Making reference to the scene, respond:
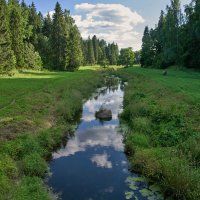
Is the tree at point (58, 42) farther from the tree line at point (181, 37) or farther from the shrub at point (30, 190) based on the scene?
the shrub at point (30, 190)

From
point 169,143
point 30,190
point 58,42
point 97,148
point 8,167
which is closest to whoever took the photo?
point 30,190

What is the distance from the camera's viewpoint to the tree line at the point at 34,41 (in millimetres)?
62188

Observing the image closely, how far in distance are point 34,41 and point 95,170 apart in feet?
283

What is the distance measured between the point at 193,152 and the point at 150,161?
2055mm

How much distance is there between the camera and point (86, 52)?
14862cm

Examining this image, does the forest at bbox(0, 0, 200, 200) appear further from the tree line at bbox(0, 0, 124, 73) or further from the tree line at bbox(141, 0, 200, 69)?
the tree line at bbox(141, 0, 200, 69)

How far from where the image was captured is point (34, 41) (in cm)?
9756

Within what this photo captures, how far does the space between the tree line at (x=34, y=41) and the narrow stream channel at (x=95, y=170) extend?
1587 inches

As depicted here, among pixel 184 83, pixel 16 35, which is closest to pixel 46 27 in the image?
pixel 16 35

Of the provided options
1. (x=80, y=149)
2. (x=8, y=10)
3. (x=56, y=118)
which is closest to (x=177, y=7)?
(x=8, y=10)

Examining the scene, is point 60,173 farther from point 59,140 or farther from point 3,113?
point 3,113

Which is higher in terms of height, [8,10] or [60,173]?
[8,10]

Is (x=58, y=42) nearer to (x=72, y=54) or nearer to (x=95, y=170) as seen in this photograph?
(x=72, y=54)

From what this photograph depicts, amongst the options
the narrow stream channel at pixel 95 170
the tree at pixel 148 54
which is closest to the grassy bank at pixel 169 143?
the narrow stream channel at pixel 95 170
